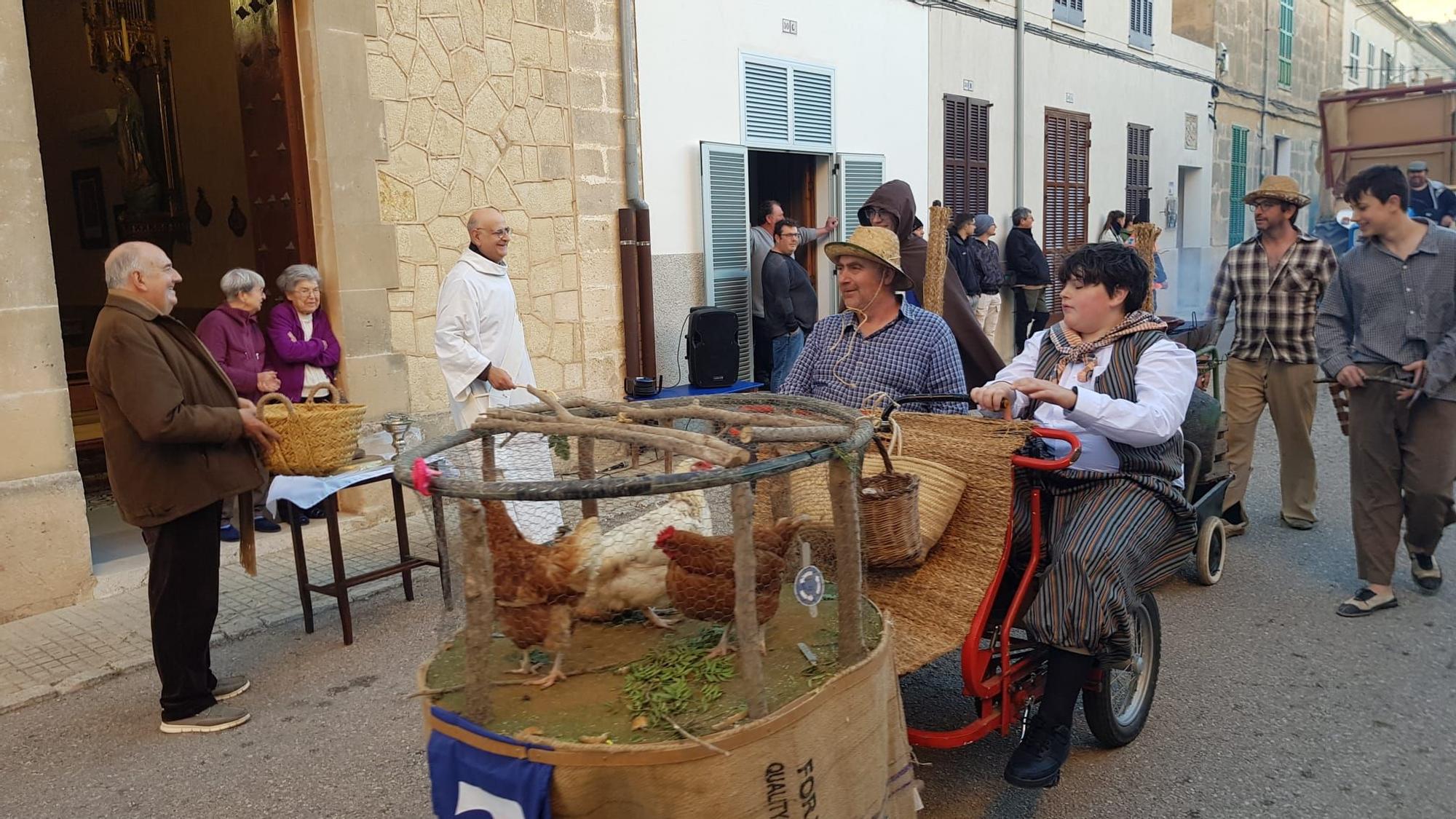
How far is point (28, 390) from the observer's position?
5305 millimetres

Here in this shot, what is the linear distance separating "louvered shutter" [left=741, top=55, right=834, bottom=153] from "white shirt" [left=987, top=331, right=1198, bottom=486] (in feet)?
22.7

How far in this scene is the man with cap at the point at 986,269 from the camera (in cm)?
1288

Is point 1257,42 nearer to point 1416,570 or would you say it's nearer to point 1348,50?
point 1348,50

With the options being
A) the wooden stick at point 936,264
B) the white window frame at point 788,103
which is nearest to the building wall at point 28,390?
the wooden stick at point 936,264

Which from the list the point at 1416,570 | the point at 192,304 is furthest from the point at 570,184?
the point at 1416,570

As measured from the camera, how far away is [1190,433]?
516cm

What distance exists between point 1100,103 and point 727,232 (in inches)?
353

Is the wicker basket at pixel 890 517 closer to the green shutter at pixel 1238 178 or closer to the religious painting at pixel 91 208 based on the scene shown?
the religious painting at pixel 91 208

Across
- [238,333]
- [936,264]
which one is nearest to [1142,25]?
[936,264]

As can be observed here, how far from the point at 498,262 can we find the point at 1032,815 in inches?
162

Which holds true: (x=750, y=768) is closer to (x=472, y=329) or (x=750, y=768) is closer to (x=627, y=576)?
(x=627, y=576)

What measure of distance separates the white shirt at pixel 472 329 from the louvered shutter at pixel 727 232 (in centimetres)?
376

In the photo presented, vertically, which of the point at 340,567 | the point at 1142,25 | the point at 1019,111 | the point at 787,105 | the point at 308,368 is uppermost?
the point at 1142,25

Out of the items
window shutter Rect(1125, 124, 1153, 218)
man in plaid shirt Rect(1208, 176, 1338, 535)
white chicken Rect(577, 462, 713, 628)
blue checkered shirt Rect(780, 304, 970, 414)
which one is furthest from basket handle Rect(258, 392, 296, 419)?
window shutter Rect(1125, 124, 1153, 218)
